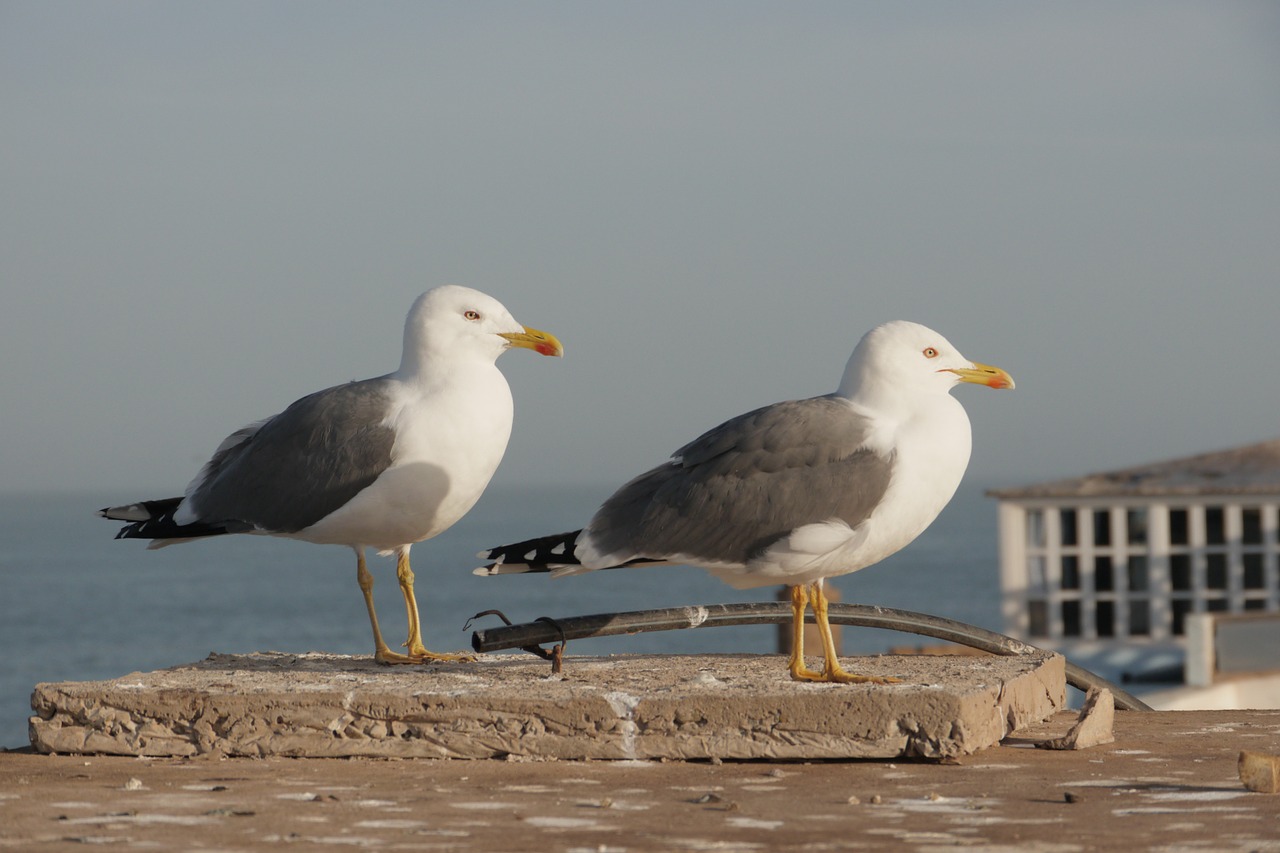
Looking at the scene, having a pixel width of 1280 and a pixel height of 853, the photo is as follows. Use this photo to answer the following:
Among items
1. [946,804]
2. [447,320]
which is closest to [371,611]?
[447,320]

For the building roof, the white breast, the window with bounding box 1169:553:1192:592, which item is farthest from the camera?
the window with bounding box 1169:553:1192:592

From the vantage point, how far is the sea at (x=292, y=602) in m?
56.4

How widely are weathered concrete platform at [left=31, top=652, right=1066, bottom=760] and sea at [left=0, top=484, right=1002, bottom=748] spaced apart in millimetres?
25845

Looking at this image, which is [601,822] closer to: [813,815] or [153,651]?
[813,815]

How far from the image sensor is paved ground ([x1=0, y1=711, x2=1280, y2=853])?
3908mm

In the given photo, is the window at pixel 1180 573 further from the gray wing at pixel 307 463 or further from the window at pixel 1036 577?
the gray wing at pixel 307 463

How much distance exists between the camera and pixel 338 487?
20.6 feet

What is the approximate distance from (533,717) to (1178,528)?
70.1 ft

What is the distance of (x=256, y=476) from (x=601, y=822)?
291 centimetres

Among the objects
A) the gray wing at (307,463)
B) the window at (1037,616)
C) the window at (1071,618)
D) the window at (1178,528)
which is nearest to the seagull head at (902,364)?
the gray wing at (307,463)

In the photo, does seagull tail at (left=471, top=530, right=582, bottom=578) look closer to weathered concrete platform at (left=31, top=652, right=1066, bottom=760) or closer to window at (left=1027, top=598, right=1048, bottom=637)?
weathered concrete platform at (left=31, top=652, right=1066, bottom=760)

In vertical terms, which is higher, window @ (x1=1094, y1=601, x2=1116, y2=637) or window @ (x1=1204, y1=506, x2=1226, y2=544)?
window @ (x1=1204, y1=506, x2=1226, y2=544)

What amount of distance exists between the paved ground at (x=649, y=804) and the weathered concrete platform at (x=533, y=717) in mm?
67

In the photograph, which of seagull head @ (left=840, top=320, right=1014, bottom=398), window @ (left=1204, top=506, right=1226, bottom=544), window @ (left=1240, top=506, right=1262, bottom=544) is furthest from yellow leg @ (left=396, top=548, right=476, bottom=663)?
window @ (left=1240, top=506, right=1262, bottom=544)
